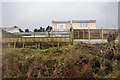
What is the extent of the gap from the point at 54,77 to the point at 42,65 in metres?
0.51

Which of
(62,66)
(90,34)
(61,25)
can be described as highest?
(61,25)

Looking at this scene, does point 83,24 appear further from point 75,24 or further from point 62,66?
point 62,66

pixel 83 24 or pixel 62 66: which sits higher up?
pixel 83 24

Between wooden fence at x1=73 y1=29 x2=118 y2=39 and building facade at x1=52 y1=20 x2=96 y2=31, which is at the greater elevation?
building facade at x1=52 y1=20 x2=96 y2=31

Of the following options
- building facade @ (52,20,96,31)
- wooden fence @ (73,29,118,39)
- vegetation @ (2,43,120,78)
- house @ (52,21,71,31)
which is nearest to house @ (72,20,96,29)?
building facade @ (52,20,96,31)

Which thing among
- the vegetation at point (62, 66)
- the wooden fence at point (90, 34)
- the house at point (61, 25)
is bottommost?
the vegetation at point (62, 66)

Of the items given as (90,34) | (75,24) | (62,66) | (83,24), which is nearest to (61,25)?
(75,24)

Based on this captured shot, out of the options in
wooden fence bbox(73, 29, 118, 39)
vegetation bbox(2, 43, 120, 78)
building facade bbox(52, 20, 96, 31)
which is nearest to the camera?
vegetation bbox(2, 43, 120, 78)

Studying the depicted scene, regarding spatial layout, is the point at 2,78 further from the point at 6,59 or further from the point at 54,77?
the point at 54,77

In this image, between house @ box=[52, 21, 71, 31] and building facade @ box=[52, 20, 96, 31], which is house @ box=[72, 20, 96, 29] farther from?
house @ box=[52, 21, 71, 31]

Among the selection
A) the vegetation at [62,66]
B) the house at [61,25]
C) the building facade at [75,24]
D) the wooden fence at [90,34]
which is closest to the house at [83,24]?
the building facade at [75,24]

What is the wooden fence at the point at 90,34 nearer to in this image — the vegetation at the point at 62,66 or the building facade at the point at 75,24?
the vegetation at the point at 62,66

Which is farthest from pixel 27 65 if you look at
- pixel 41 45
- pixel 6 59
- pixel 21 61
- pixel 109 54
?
pixel 41 45

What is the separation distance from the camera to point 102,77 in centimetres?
557
